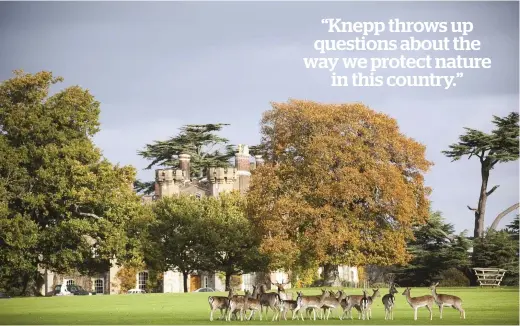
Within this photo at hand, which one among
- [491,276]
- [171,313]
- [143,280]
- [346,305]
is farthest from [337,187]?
[143,280]

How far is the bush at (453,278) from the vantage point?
66.2m

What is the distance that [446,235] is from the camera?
228 ft

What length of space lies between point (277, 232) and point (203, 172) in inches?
1718

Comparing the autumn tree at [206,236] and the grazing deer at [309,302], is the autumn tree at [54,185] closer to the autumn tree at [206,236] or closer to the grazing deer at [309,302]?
the autumn tree at [206,236]

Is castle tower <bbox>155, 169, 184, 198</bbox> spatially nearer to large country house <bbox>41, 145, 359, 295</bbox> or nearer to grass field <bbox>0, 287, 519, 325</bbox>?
large country house <bbox>41, 145, 359, 295</bbox>

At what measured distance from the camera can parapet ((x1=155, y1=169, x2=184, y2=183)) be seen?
283 ft

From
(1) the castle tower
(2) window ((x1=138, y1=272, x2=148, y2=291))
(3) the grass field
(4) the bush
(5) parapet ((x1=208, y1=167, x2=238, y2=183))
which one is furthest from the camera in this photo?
(5) parapet ((x1=208, y1=167, x2=238, y2=183))

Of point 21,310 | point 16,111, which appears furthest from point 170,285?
point 21,310

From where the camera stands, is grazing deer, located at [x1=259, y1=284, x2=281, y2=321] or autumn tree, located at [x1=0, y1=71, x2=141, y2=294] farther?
autumn tree, located at [x1=0, y1=71, x2=141, y2=294]

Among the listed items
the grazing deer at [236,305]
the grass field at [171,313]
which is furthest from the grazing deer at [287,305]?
the grazing deer at [236,305]

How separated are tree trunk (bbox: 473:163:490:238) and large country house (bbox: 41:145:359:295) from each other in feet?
38.6

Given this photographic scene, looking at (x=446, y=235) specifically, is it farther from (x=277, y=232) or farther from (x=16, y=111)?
(x=16, y=111)

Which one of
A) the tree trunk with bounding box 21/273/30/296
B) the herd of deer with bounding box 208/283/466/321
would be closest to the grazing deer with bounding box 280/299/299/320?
the herd of deer with bounding box 208/283/466/321

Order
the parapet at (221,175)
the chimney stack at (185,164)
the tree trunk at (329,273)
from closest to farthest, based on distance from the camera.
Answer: the tree trunk at (329,273) < the parapet at (221,175) < the chimney stack at (185,164)
